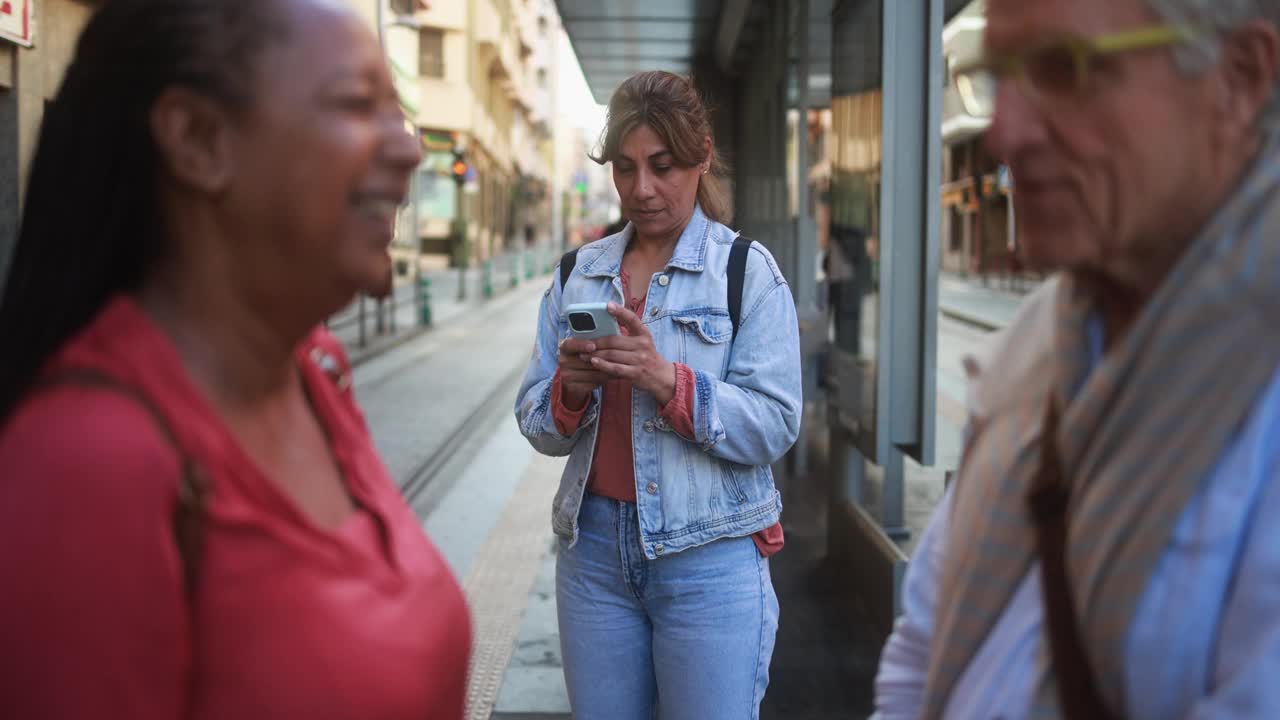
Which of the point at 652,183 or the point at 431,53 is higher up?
the point at 431,53

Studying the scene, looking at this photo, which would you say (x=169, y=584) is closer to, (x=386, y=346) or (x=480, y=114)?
(x=386, y=346)

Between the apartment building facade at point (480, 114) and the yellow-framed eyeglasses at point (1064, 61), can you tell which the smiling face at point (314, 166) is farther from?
the apartment building facade at point (480, 114)

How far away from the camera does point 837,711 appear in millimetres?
4461

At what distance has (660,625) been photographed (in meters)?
2.57

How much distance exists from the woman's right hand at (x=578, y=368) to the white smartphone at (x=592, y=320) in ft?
0.08

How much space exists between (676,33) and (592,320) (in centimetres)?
939

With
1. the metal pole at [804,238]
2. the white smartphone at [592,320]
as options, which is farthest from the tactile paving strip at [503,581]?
the metal pole at [804,238]

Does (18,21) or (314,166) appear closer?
(314,166)

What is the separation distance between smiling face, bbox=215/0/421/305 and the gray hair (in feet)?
2.57

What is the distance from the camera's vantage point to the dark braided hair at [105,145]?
111cm

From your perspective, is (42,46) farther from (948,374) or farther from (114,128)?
(114,128)

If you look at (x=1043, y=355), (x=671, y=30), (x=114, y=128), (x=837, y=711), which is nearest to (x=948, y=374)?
(x=837, y=711)

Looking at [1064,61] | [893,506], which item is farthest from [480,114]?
[1064,61]

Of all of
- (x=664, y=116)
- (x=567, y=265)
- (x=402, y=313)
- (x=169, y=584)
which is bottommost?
(x=402, y=313)
